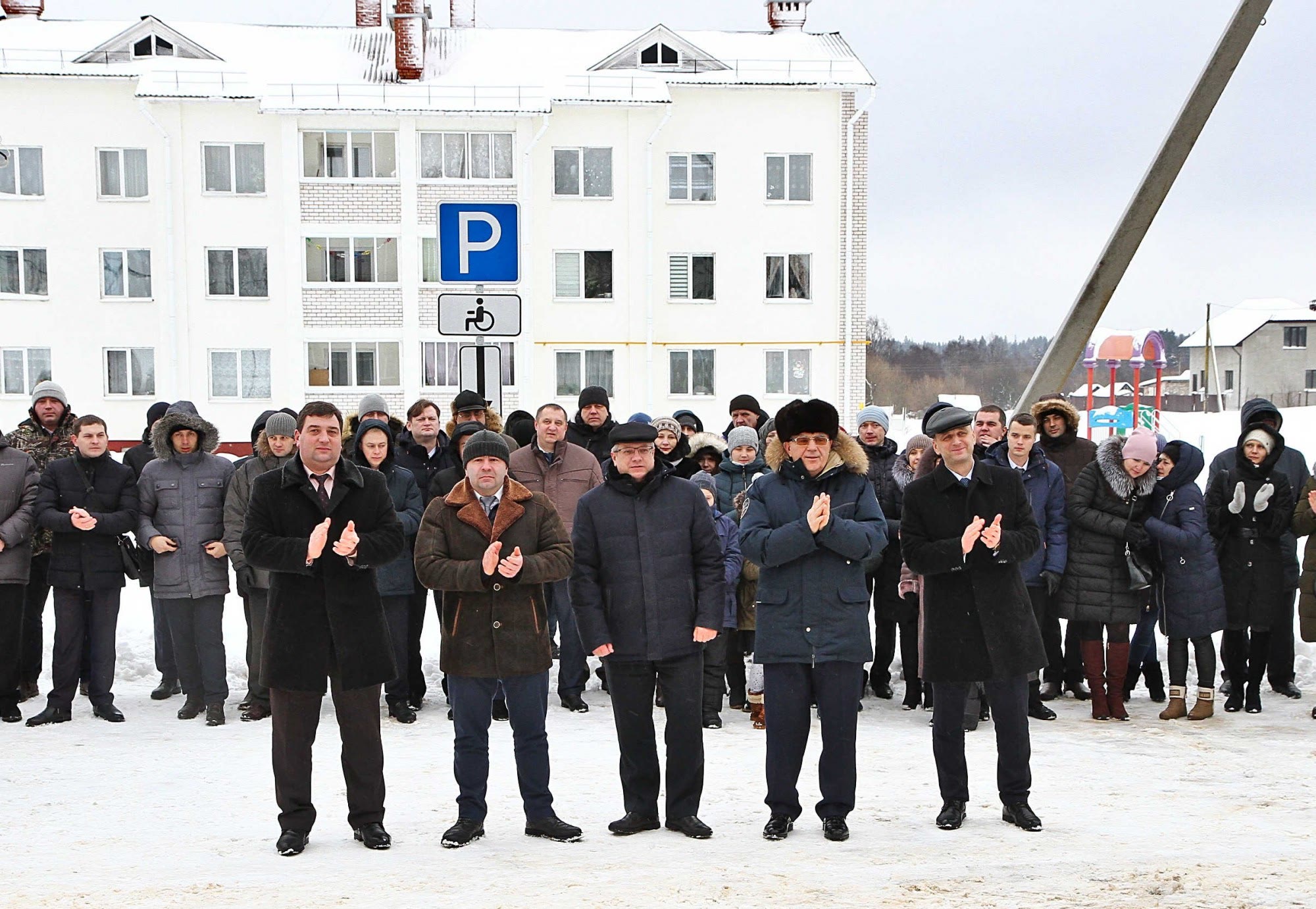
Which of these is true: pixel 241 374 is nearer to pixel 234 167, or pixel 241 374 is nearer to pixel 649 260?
pixel 234 167

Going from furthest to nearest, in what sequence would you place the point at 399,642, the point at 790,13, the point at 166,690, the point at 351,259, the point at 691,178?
the point at 790,13, the point at 691,178, the point at 351,259, the point at 166,690, the point at 399,642

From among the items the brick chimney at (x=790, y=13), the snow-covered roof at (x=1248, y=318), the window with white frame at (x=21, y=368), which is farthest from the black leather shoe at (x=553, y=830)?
the snow-covered roof at (x=1248, y=318)

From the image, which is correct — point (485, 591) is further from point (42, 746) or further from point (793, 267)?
point (793, 267)

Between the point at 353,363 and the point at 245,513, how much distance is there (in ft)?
84.2

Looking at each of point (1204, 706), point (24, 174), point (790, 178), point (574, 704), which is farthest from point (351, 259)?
point (1204, 706)

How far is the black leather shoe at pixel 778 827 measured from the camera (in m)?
6.18

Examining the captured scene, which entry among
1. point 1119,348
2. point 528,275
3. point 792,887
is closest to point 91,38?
point 528,275

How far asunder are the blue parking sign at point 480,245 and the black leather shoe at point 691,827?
436cm

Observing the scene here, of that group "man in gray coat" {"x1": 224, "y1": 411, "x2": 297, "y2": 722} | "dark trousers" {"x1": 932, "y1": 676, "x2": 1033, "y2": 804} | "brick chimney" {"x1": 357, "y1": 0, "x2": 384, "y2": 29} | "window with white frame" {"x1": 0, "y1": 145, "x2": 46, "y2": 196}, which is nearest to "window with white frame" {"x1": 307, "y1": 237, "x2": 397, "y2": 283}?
"window with white frame" {"x1": 0, "y1": 145, "x2": 46, "y2": 196}

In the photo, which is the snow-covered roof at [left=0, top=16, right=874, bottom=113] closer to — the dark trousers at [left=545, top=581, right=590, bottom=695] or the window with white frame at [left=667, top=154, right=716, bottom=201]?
the window with white frame at [left=667, top=154, right=716, bottom=201]

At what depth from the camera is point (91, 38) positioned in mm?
34812

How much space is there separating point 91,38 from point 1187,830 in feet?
118

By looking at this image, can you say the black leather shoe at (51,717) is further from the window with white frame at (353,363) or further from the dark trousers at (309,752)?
the window with white frame at (353,363)

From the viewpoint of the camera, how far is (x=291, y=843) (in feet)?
19.4
